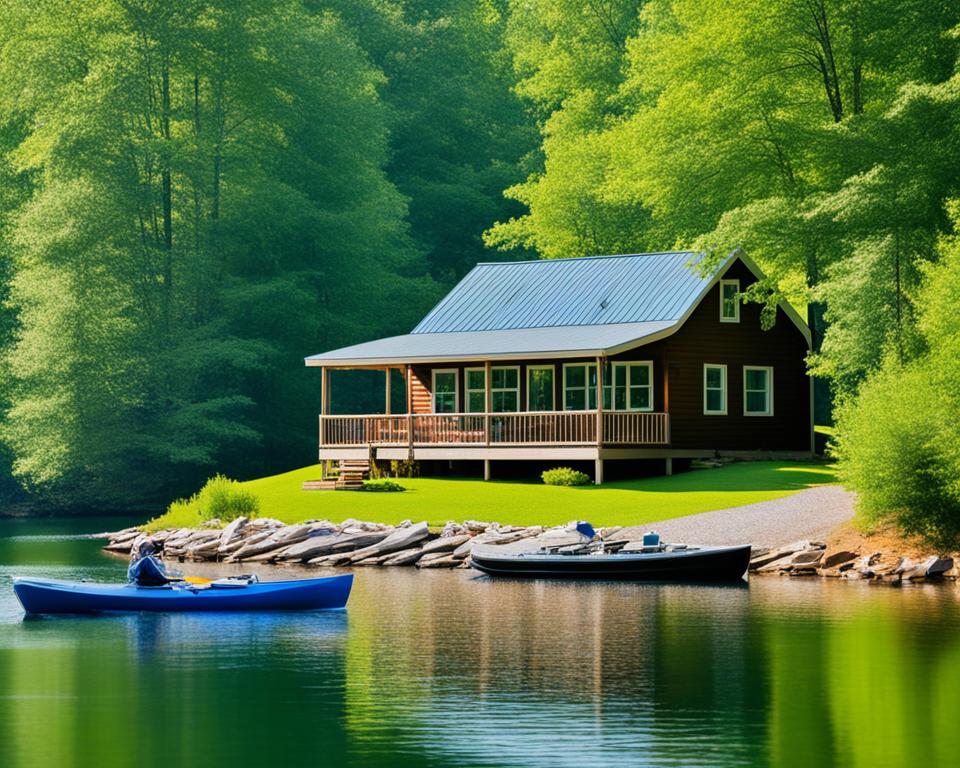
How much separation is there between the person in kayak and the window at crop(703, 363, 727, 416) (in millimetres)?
25569

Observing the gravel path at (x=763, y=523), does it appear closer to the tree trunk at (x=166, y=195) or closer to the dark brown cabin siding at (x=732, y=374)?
the dark brown cabin siding at (x=732, y=374)

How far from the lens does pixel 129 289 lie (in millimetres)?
66688

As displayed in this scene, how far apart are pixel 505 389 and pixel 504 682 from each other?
108 ft

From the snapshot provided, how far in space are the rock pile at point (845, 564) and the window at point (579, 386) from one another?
1529 cm

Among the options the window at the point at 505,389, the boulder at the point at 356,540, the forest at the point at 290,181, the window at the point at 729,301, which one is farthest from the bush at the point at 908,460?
the window at the point at 505,389

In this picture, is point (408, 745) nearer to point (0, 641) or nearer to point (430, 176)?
point (0, 641)

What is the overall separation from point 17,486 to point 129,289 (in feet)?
35.4

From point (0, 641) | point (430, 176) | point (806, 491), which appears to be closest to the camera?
point (0, 641)

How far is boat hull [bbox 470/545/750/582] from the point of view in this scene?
113 ft

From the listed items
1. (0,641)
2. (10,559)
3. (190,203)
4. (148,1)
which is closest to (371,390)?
(190,203)

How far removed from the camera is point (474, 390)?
5438 centimetres

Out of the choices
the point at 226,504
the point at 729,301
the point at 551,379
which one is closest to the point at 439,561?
the point at 226,504

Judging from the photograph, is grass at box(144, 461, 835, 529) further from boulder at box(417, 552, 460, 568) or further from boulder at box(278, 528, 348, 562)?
boulder at box(278, 528, 348, 562)

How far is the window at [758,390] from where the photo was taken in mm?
53719
